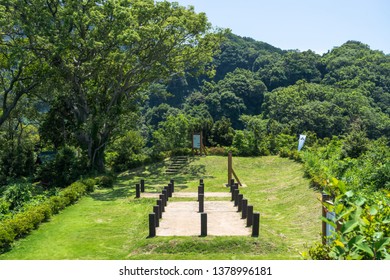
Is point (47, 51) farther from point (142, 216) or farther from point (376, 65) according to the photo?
point (376, 65)

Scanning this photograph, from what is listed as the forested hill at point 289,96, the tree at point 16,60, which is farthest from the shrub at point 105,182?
the forested hill at point 289,96

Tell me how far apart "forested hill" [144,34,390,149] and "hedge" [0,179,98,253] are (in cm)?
1990

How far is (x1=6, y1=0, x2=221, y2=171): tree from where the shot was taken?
2359 centimetres

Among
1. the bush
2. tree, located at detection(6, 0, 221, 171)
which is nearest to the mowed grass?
tree, located at detection(6, 0, 221, 171)

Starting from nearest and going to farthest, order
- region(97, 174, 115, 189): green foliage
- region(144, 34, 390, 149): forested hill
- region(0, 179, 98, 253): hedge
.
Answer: region(0, 179, 98, 253): hedge < region(97, 174, 115, 189): green foliage < region(144, 34, 390, 149): forested hill

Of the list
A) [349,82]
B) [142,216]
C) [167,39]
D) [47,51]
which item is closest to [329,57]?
[349,82]

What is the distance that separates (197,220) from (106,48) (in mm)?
14992

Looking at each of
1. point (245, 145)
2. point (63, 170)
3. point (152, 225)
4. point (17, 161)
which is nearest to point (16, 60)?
point (17, 161)

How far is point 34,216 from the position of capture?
14078mm

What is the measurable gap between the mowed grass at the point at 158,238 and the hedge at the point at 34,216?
0.27 metres

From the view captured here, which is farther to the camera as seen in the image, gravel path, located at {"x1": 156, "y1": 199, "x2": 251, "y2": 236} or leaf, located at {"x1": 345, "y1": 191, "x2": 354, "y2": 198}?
gravel path, located at {"x1": 156, "y1": 199, "x2": 251, "y2": 236}

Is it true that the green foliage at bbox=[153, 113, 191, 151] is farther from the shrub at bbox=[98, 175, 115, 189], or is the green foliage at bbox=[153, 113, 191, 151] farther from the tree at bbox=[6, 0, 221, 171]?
the shrub at bbox=[98, 175, 115, 189]

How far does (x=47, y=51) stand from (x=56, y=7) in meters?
2.90

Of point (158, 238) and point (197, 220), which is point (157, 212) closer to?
point (197, 220)
